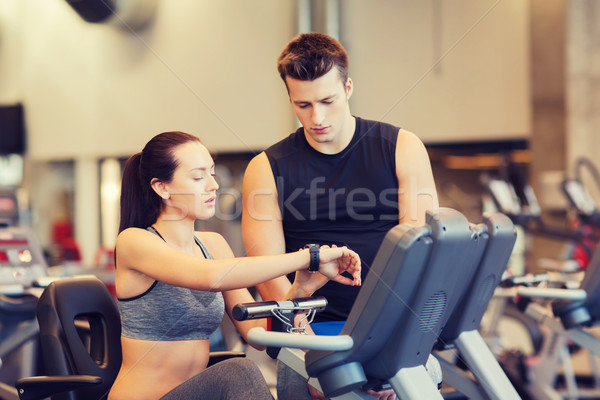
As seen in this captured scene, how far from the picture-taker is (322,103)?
6.15 ft

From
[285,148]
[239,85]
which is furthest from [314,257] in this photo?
[239,85]

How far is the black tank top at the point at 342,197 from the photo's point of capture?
1.88m

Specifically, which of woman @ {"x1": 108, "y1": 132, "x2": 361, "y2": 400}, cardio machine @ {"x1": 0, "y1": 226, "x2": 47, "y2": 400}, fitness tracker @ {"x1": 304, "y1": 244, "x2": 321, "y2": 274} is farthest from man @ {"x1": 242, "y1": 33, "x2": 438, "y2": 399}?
cardio machine @ {"x1": 0, "y1": 226, "x2": 47, "y2": 400}

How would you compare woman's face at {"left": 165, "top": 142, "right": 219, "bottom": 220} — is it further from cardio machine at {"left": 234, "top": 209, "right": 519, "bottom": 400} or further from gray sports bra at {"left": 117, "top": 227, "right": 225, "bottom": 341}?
cardio machine at {"left": 234, "top": 209, "right": 519, "bottom": 400}

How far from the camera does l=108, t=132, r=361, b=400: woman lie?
1530 millimetres

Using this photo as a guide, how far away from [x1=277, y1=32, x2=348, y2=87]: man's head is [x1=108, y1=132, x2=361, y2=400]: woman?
359 mm

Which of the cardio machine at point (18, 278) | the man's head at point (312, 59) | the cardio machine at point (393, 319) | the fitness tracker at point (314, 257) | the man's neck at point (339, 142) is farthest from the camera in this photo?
the cardio machine at point (18, 278)

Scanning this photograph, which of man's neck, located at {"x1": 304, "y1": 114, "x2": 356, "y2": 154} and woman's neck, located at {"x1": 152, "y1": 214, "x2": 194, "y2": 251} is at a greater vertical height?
man's neck, located at {"x1": 304, "y1": 114, "x2": 356, "y2": 154}

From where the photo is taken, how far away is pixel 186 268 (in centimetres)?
157

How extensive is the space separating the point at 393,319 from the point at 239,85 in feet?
21.3

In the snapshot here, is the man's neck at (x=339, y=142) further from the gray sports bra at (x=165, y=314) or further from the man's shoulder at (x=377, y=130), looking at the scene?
the gray sports bra at (x=165, y=314)

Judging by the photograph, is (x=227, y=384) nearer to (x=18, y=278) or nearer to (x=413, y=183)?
(x=413, y=183)

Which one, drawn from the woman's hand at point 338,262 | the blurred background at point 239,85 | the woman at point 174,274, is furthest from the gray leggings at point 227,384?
the blurred background at point 239,85

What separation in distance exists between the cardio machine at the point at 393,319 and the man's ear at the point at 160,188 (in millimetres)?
438
